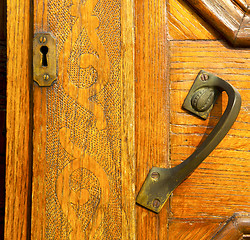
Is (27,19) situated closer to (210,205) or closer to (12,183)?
(12,183)

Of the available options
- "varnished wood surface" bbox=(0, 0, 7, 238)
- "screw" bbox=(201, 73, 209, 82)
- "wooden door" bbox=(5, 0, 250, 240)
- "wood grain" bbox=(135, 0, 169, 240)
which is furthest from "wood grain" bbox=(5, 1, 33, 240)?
"screw" bbox=(201, 73, 209, 82)

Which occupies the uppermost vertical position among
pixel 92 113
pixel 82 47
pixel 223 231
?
pixel 82 47

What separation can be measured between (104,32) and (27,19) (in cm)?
15

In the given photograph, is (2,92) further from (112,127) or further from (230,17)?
(230,17)

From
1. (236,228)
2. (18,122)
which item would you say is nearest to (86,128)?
(18,122)

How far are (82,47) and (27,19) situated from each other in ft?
0.40

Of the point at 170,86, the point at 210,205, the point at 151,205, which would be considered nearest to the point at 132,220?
the point at 151,205

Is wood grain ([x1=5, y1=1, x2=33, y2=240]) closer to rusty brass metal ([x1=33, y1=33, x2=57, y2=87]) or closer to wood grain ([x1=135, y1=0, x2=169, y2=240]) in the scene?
rusty brass metal ([x1=33, y1=33, x2=57, y2=87])

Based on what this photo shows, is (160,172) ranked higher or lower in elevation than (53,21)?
lower

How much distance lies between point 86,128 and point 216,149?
0.26 metres

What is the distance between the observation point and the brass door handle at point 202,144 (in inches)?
19.1

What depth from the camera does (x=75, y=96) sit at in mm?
491

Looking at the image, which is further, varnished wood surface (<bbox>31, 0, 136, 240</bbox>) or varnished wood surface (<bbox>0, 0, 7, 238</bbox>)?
varnished wood surface (<bbox>0, 0, 7, 238</bbox>)

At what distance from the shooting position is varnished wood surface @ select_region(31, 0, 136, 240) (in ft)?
1.58
